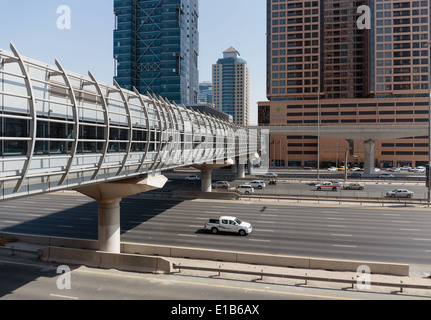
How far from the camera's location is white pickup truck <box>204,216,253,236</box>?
23.2 m

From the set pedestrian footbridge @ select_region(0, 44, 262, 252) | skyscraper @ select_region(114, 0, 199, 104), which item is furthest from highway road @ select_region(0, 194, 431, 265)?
skyscraper @ select_region(114, 0, 199, 104)

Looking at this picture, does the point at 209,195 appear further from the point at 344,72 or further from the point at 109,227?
the point at 344,72

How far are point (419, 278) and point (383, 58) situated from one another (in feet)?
311

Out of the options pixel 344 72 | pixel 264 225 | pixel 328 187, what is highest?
pixel 344 72

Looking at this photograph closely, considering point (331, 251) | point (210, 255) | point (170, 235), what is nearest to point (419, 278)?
point (331, 251)

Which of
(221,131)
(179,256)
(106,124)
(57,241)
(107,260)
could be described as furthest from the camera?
(221,131)

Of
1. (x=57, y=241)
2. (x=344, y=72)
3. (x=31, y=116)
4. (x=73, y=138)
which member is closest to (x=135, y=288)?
(x=73, y=138)

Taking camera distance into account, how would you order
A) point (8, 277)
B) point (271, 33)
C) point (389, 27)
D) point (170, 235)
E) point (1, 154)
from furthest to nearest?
1. point (271, 33)
2. point (389, 27)
3. point (170, 235)
4. point (8, 277)
5. point (1, 154)

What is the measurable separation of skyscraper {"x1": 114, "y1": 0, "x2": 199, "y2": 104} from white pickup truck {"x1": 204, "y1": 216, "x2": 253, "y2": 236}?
82.0 metres

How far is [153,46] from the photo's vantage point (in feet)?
340

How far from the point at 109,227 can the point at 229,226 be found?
8911 millimetres

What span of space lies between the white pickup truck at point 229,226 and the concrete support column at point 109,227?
7.31 metres

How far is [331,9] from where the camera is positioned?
10531 centimetres
